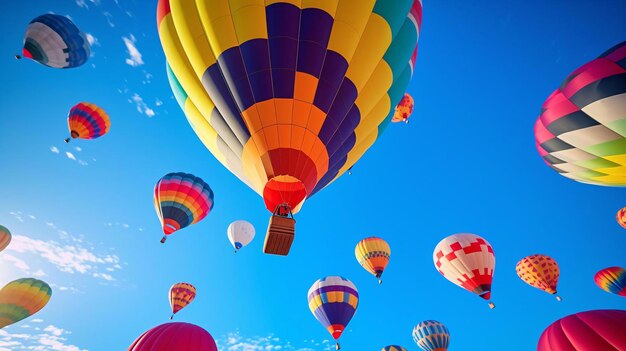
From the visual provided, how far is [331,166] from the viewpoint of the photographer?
18.4 ft

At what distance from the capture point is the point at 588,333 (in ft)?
13.5

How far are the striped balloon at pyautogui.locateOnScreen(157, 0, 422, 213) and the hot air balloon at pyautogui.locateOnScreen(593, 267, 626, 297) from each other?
13.2 metres

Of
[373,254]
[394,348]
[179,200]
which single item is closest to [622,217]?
[373,254]

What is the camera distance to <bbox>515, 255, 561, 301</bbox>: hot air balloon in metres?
11.7

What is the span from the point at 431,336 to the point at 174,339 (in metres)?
9.65

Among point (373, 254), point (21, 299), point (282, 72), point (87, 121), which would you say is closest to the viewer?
point (282, 72)

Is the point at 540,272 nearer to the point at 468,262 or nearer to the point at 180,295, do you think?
the point at 468,262

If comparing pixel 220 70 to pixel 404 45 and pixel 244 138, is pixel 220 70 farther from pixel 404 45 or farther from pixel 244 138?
pixel 404 45

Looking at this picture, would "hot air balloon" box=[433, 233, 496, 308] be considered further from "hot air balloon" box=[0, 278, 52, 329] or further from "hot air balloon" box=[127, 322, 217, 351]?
"hot air balloon" box=[0, 278, 52, 329]

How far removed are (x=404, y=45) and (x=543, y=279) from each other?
11.2m

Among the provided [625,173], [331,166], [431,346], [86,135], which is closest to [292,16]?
[331,166]

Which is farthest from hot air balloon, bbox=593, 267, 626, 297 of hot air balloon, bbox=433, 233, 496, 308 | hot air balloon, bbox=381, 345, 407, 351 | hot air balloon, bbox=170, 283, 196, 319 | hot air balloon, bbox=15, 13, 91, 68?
hot air balloon, bbox=15, 13, 91, 68

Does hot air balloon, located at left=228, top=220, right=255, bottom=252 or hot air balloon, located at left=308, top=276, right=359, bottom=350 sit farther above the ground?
hot air balloon, located at left=228, top=220, right=255, bottom=252

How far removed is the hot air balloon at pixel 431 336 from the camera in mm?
11328
